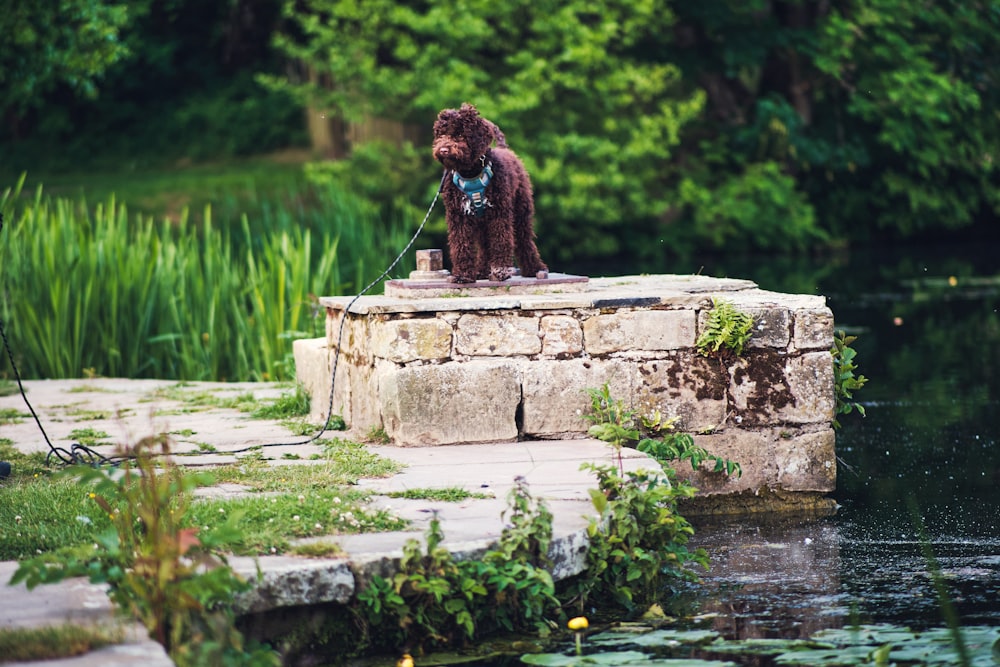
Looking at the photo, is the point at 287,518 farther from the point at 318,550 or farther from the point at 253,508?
the point at 318,550

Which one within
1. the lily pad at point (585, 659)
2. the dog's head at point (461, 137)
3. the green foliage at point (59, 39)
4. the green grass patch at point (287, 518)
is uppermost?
the green foliage at point (59, 39)

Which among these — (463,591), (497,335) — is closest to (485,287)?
(497,335)

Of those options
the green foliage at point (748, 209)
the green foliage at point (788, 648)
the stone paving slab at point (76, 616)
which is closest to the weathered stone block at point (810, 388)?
the green foliage at point (788, 648)

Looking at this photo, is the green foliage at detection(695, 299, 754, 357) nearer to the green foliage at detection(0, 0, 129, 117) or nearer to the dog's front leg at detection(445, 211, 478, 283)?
the dog's front leg at detection(445, 211, 478, 283)

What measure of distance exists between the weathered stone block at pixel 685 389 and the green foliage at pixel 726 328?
11 cm

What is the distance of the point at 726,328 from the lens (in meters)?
6.52

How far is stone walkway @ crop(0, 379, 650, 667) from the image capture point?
4078 millimetres

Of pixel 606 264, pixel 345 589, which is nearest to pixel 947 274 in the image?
pixel 606 264

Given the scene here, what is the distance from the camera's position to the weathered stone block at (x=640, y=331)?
21.4 feet

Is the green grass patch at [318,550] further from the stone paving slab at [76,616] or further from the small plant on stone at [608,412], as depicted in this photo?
the small plant on stone at [608,412]

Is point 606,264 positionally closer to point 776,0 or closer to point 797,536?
point 776,0

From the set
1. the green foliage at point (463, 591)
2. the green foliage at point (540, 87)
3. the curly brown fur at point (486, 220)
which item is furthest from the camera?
the green foliage at point (540, 87)

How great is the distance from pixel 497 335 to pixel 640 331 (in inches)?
27.1

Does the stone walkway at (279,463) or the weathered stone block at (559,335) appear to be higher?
the weathered stone block at (559,335)
